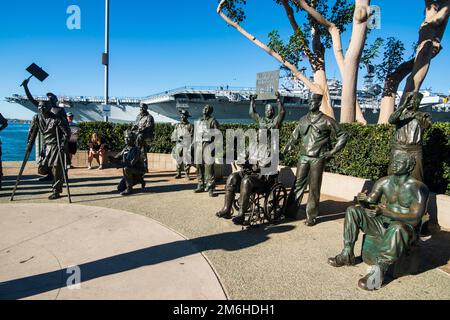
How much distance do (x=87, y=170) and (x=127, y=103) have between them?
164 feet

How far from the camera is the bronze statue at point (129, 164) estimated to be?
7.18 metres

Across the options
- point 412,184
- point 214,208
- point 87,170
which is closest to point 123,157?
point 214,208

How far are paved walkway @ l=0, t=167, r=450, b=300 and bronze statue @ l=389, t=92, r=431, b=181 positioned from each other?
56.3 inches

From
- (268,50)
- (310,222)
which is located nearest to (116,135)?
(268,50)

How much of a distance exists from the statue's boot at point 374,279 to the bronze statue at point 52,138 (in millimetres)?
5872

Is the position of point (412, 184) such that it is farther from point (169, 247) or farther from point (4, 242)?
point (4, 242)

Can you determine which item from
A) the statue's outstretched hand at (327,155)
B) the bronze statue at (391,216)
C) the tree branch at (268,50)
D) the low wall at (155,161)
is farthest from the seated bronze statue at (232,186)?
the tree branch at (268,50)

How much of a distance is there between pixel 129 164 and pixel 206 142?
1.91 m

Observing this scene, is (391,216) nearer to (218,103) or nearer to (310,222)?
(310,222)

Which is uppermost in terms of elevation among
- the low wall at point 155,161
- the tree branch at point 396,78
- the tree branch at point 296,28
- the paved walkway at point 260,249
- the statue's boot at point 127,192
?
the tree branch at point 296,28

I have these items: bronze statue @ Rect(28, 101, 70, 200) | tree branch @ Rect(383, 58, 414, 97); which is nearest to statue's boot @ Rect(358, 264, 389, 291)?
bronze statue @ Rect(28, 101, 70, 200)

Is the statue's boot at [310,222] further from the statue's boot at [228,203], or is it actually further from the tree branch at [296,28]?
the tree branch at [296,28]

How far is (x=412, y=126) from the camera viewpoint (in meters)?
4.83

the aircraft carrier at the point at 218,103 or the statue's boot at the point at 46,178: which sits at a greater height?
the aircraft carrier at the point at 218,103
